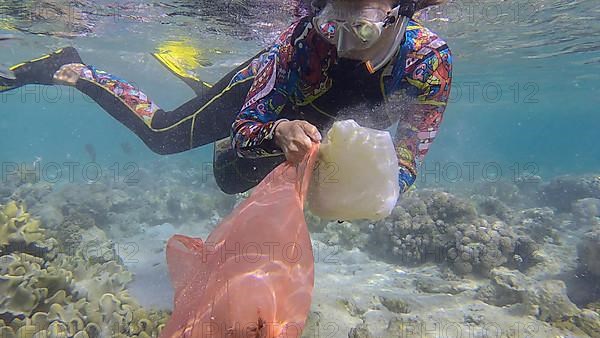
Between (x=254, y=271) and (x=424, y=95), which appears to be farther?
(x=424, y=95)

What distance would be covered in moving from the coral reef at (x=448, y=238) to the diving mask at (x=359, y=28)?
5.50 metres

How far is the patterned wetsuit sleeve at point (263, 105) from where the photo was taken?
10.7ft

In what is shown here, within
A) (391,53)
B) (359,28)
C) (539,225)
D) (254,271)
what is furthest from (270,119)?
(539,225)

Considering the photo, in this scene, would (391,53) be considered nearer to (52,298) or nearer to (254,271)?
(254,271)

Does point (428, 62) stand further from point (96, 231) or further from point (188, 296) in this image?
point (96, 231)

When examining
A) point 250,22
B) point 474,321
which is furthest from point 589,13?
point 474,321

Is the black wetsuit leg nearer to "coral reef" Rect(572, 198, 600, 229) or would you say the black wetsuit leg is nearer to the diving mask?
the diving mask

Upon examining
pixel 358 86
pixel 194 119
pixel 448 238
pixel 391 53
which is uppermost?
pixel 391 53

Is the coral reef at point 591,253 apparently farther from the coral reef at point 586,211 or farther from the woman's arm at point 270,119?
the woman's arm at point 270,119

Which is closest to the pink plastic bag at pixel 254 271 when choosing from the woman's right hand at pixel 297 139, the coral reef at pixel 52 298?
the woman's right hand at pixel 297 139

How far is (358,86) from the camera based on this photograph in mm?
3826

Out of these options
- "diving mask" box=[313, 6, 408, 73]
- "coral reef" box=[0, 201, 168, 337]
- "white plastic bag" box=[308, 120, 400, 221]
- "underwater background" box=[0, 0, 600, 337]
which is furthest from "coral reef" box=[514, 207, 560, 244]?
"coral reef" box=[0, 201, 168, 337]

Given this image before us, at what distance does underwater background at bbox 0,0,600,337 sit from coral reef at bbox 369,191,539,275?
0.03 metres

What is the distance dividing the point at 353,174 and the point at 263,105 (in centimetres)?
140
